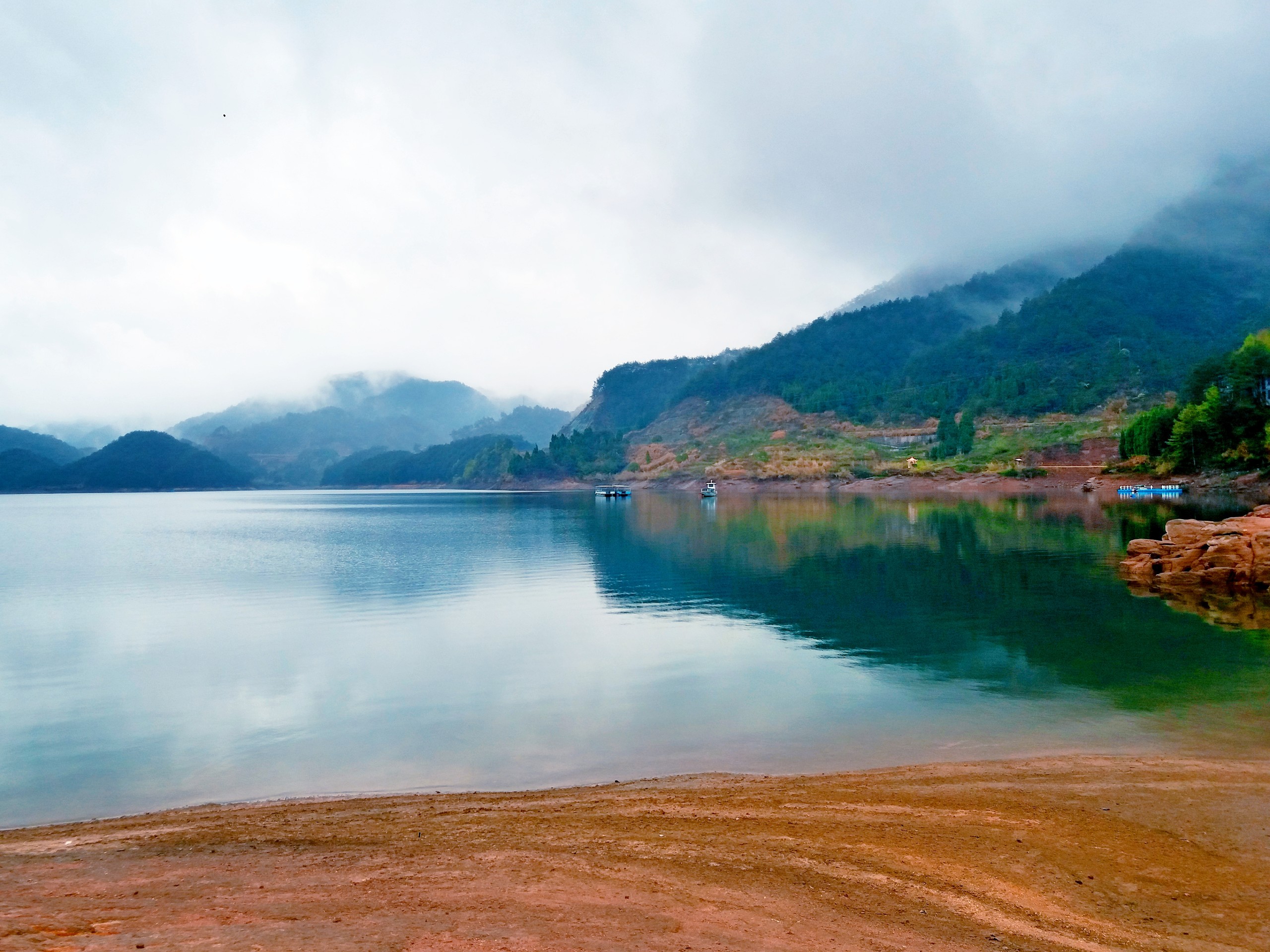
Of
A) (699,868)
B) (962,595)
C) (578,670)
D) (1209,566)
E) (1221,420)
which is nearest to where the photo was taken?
(699,868)

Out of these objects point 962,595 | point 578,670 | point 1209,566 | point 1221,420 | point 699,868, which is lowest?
point 578,670

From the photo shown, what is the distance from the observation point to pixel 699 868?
31.3ft

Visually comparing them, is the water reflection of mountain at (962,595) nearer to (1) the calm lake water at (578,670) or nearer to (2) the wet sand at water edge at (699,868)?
(1) the calm lake water at (578,670)

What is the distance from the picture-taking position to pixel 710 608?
117 feet

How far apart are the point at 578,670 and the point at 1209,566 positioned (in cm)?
3212

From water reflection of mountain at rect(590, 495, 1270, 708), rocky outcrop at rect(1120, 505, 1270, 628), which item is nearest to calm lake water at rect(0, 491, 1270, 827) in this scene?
water reflection of mountain at rect(590, 495, 1270, 708)

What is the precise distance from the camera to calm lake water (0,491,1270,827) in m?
16.3

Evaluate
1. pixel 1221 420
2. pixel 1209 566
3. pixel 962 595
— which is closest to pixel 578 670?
pixel 962 595

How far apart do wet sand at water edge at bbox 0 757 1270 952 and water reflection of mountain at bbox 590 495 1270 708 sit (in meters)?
9.42

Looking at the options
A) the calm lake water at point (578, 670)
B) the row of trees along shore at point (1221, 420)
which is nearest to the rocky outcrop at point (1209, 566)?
the calm lake water at point (578, 670)

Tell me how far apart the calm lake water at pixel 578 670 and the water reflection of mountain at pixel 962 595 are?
203mm

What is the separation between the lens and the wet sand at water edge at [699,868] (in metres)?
7.72

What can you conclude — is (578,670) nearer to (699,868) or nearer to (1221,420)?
(699,868)

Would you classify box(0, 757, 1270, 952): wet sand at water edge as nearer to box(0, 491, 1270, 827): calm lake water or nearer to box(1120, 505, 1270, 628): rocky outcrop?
box(0, 491, 1270, 827): calm lake water
